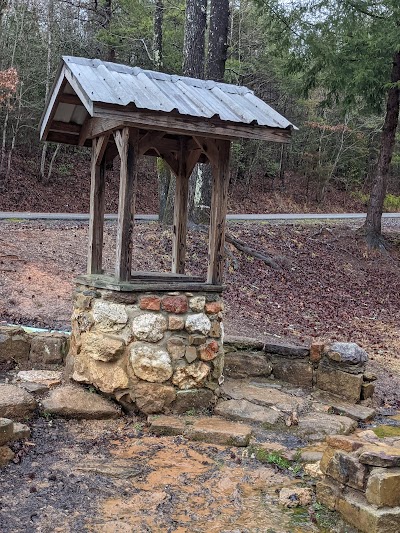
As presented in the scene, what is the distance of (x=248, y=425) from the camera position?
17.0 feet

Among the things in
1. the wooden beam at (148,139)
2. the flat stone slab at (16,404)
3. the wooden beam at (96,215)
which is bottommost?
the flat stone slab at (16,404)

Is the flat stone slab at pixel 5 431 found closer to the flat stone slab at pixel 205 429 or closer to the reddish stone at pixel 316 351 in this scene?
the flat stone slab at pixel 205 429

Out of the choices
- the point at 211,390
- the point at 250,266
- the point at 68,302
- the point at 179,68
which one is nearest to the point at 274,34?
the point at 250,266

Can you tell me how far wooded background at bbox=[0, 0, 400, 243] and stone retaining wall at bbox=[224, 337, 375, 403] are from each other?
697 centimetres

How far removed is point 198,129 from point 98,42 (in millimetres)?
18105

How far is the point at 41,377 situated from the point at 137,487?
7.59 ft

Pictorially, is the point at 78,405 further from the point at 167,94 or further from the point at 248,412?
the point at 167,94

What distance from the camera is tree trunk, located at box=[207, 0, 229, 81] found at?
41.6 feet

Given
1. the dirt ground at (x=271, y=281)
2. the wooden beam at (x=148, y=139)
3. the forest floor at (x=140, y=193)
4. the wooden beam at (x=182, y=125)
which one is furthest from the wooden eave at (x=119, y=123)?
the forest floor at (x=140, y=193)

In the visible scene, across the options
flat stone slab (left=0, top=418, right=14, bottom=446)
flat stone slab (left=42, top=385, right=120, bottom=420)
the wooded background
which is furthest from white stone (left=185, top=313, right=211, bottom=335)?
the wooded background

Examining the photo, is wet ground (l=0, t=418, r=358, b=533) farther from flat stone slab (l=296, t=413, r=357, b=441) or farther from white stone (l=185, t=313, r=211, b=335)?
white stone (l=185, t=313, r=211, b=335)

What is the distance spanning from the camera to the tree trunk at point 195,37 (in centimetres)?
1190

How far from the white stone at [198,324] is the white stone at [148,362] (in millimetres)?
370

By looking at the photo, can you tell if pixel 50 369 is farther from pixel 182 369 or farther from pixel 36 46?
pixel 36 46
